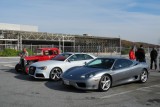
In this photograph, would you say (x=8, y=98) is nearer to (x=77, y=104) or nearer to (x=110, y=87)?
(x=77, y=104)

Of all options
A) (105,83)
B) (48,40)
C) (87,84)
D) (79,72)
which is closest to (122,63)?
(105,83)

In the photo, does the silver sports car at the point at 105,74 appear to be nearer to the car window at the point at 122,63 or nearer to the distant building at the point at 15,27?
the car window at the point at 122,63

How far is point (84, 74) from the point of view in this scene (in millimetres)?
9438

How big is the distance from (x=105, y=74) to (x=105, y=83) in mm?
319

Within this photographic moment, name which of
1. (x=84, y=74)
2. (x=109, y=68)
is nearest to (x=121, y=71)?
(x=109, y=68)

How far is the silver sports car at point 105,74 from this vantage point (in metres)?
9.30

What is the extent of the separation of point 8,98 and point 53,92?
162 centimetres

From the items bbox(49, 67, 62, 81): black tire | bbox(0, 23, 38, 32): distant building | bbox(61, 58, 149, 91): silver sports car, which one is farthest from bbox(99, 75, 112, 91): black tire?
bbox(0, 23, 38, 32): distant building

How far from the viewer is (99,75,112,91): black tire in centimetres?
943

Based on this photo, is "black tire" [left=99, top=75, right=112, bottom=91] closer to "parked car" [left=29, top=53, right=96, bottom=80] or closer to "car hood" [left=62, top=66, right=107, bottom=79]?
"car hood" [left=62, top=66, right=107, bottom=79]

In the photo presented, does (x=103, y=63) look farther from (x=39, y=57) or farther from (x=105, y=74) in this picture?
(x=39, y=57)

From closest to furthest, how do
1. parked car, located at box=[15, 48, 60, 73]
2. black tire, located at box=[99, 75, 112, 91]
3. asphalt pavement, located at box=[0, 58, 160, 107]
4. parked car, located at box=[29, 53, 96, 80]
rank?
asphalt pavement, located at box=[0, 58, 160, 107]
black tire, located at box=[99, 75, 112, 91]
parked car, located at box=[29, 53, 96, 80]
parked car, located at box=[15, 48, 60, 73]

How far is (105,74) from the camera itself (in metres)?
9.67

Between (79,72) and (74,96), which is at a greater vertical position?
(79,72)
